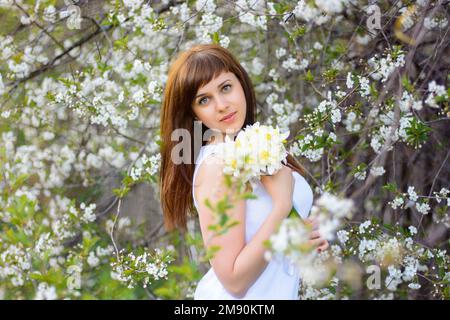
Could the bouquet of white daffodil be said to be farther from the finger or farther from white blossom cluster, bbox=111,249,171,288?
white blossom cluster, bbox=111,249,171,288

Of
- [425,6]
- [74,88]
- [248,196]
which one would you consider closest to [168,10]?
[74,88]

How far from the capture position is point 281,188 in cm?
167

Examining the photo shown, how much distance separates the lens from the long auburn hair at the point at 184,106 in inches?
75.4

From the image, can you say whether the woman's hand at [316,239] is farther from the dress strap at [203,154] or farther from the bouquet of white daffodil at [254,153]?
the dress strap at [203,154]

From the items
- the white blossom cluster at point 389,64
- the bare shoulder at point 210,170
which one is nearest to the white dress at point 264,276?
the bare shoulder at point 210,170

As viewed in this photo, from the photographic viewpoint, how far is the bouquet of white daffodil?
156 cm

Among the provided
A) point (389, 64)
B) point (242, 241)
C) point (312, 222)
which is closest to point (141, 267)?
point (242, 241)

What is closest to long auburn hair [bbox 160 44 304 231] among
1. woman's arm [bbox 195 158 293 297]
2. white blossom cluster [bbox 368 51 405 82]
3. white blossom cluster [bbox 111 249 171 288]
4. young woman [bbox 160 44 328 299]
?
young woman [bbox 160 44 328 299]

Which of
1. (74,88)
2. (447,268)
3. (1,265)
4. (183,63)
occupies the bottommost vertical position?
(447,268)

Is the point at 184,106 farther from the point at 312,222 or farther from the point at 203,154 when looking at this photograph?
the point at 312,222

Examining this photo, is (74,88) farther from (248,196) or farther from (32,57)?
(248,196)
